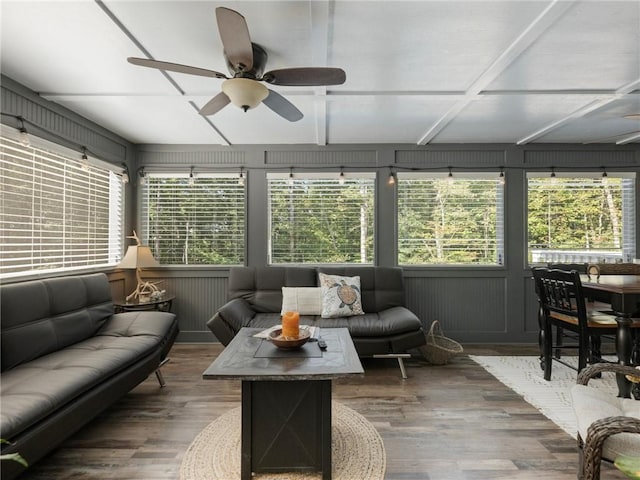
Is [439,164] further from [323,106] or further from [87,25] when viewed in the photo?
[87,25]

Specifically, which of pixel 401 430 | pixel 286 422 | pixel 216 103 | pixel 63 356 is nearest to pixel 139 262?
pixel 63 356

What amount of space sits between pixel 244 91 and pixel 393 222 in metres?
2.80

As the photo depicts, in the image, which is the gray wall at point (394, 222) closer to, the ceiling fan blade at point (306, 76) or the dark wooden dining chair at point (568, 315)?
the dark wooden dining chair at point (568, 315)

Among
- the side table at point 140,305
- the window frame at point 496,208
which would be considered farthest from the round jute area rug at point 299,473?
the window frame at point 496,208

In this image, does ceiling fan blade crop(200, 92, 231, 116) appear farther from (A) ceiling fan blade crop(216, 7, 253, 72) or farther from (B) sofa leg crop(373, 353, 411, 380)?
(B) sofa leg crop(373, 353, 411, 380)

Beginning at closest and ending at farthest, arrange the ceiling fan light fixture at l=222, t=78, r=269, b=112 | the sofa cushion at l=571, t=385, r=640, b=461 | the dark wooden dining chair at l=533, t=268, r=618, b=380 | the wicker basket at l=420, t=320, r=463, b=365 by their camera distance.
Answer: the sofa cushion at l=571, t=385, r=640, b=461
the ceiling fan light fixture at l=222, t=78, r=269, b=112
the dark wooden dining chair at l=533, t=268, r=618, b=380
the wicker basket at l=420, t=320, r=463, b=365

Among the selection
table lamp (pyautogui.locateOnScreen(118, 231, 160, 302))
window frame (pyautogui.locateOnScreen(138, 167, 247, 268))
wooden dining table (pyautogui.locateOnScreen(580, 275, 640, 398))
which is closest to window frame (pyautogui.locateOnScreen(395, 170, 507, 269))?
wooden dining table (pyautogui.locateOnScreen(580, 275, 640, 398))

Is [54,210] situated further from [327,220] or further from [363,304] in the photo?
[363,304]

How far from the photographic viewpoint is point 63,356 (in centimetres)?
236

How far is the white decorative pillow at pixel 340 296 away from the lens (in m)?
3.67

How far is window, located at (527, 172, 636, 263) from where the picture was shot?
14.4 feet

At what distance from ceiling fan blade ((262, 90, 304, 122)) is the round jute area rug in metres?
2.27

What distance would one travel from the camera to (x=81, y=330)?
2.74m

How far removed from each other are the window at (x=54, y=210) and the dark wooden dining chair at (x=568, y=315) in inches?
176
